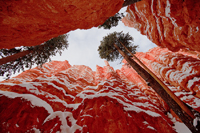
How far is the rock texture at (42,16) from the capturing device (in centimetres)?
229

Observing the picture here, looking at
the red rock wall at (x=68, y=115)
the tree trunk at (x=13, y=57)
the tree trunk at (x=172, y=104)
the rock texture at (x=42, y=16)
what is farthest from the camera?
the tree trunk at (x=13, y=57)

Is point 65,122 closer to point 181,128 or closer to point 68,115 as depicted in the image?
point 68,115

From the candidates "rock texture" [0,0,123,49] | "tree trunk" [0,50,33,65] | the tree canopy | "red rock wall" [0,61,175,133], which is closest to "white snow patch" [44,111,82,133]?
"red rock wall" [0,61,175,133]

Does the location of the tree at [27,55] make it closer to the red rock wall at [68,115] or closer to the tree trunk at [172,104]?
the red rock wall at [68,115]

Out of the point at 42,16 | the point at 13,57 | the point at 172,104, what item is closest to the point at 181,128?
the point at 172,104

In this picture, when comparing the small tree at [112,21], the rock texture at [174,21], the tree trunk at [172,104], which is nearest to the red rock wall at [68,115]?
the tree trunk at [172,104]

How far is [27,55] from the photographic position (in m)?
7.16

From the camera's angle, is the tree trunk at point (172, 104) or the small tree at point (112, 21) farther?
the small tree at point (112, 21)

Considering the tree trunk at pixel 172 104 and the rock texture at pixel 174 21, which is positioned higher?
the rock texture at pixel 174 21

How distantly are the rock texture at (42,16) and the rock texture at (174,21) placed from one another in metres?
3.61

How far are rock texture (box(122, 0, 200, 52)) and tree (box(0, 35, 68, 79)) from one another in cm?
906

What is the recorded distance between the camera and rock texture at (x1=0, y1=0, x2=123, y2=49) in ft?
7.53

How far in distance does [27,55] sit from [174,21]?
11826mm

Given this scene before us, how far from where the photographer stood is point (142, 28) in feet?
26.1
